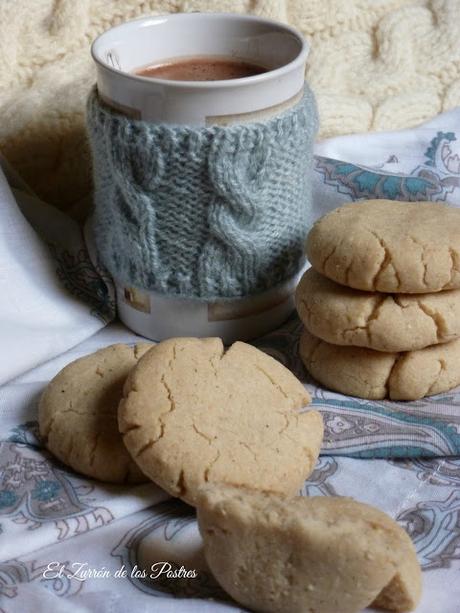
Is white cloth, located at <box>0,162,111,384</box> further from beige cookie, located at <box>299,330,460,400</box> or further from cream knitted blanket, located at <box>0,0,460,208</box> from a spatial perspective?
beige cookie, located at <box>299,330,460,400</box>

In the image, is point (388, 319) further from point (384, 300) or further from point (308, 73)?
point (308, 73)

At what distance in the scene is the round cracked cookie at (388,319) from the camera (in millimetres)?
739

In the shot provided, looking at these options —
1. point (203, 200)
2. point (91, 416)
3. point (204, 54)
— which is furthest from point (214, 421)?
point (204, 54)

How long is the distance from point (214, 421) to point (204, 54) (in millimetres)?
393

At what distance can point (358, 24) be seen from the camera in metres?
1.09

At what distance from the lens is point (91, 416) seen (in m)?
0.73

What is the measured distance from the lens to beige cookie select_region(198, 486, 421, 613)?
56 centimetres

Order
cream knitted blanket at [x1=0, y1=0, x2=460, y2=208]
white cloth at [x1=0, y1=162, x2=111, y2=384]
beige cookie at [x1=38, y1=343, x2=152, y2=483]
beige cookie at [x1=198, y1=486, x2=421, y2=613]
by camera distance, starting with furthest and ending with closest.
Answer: cream knitted blanket at [x1=0, y1=0, x2=460, y2=208]
white cloth at [x1=0, y1=162, x2=111, y2=384]
beige cookie at [x1=38, y1=343, x2=152, y2=483]
beige cookie at [x1=198, y1=486, x2=421, y2=613]

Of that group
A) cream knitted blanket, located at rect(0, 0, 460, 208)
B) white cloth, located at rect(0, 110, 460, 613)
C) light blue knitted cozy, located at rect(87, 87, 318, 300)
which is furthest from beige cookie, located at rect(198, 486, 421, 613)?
cream knitted blanket, located at rect(0, 0, 460, 208)

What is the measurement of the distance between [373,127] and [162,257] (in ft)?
1.29

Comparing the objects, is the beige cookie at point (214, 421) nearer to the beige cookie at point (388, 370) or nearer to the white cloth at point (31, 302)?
the beige cookie at point (388, 370)

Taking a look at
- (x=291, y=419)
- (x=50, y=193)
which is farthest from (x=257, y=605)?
(x=50, y=193)

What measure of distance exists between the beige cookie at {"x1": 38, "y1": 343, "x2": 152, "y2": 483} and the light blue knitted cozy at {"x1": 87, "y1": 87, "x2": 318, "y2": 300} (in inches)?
3.8

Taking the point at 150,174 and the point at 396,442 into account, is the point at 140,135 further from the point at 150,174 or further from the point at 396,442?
the point at 396,442
